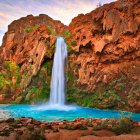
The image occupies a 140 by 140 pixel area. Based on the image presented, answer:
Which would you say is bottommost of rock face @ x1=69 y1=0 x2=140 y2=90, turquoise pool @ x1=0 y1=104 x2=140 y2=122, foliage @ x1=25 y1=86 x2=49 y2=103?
turquoise pool @ x1=0 y1=104 x2=140 y2=122

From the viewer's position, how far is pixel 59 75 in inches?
1550

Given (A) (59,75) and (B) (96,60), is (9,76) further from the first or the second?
(B) (96,60)

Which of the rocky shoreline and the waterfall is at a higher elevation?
the waterfall

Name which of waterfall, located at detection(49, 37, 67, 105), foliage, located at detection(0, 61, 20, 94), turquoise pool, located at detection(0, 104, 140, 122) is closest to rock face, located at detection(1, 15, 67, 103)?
foliage, located at detection(0, 61, 20, 94)

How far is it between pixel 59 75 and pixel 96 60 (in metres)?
6.91

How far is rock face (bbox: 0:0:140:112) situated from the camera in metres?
32.4

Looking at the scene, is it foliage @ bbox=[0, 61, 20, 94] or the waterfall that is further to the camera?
foliage @ bbox=[0, 61, 20, 94]

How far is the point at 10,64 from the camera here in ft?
156

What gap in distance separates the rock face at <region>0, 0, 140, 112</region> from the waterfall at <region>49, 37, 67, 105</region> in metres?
0.96

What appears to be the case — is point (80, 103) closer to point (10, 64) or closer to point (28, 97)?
point (28, 97)

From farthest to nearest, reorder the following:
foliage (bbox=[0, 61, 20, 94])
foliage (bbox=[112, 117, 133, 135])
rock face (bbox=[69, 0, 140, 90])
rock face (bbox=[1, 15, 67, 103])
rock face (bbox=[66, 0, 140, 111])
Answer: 1. foliage (bbox=[0, 61, 20, 94])
2. rock face (bbox=[1, 15, 67, 103])
3. rock face (bbox=[69, 0, 140, 90])
4. rock face (bbox=[66, 0, 140, 111])
5. foliage (bbox=[112, 117, 133, 135])

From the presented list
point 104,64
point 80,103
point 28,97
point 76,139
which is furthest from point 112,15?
point 76,139

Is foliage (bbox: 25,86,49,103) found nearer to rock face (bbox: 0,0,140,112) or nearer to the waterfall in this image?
rock face (bbox: 0,0,140,112)

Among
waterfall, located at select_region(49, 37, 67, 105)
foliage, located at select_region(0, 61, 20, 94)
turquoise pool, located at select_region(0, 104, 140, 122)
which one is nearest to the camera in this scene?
turquoise pool, located at select_region(0, 104, 140, 122)
